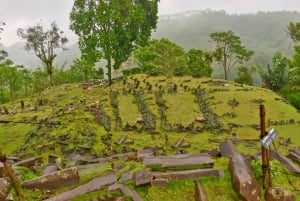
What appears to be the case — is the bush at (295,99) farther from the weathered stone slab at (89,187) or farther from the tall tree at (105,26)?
the weathered stone slab at (89,187)

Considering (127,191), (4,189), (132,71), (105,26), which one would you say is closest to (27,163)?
(4,189)

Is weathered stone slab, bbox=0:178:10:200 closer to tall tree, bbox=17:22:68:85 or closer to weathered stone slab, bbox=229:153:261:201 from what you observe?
weathered stone slab, bbox=229:153:261:201

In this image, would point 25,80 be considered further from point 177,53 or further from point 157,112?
point 157,112

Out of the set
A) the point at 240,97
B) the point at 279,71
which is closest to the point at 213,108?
the point at 240,97

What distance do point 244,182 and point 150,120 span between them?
1537 cm

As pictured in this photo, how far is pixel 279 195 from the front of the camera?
26.7 ft

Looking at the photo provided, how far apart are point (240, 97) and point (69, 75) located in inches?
1156

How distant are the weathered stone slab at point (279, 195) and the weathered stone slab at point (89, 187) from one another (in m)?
3.52

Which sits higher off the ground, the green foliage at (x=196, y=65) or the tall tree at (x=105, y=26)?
the tall tree at (x=105, y=26)

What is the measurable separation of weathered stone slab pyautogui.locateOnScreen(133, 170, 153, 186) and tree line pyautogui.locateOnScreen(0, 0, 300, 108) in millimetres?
23921

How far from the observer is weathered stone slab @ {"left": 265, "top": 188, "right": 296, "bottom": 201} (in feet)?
26.4

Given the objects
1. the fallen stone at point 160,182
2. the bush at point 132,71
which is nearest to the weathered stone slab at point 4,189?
the fallen stone at point 160,182

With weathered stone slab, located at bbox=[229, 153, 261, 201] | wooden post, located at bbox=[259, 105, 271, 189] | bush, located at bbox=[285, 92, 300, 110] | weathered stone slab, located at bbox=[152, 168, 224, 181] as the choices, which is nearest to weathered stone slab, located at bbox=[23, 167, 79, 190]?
weathered stone slab, located at bbox=[152, 168, 224, 181]

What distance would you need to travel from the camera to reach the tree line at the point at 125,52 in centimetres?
3544
